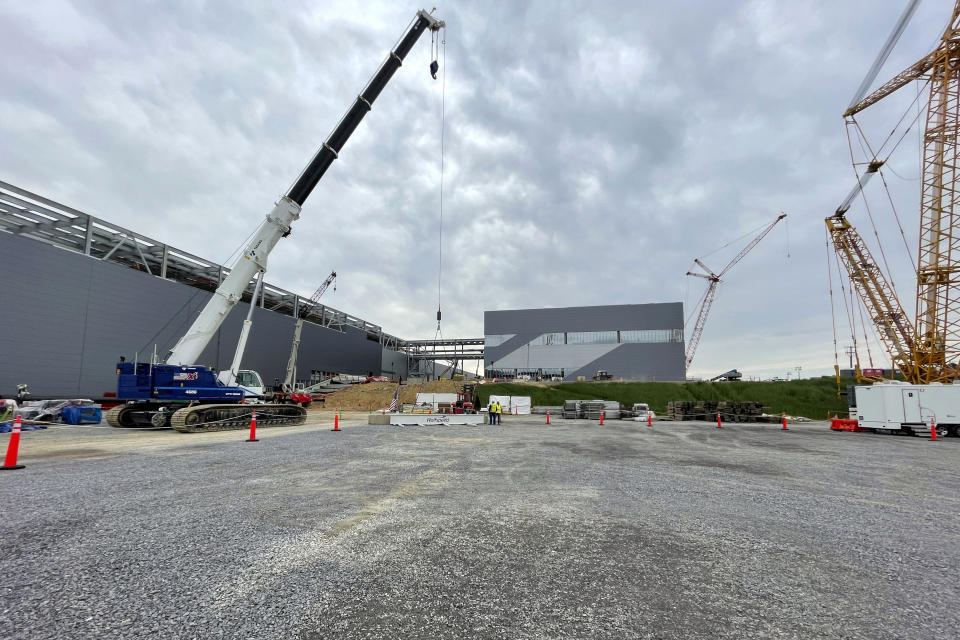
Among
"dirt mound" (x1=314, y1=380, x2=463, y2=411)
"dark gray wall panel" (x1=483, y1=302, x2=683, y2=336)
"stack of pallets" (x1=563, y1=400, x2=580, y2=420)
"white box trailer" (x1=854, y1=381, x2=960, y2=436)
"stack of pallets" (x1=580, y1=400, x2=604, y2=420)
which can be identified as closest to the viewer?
"white box trailer" (x1=854, y1=381, x2=960, y2=436)

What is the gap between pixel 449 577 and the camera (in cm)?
376

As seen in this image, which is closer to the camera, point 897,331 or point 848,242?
point 897,331

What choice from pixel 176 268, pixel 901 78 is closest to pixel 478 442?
pixel 176 268

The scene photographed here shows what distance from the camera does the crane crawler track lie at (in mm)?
15508

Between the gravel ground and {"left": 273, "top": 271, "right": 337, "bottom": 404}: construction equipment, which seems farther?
{"left": 273, "top": 271, "right": 337, "bottom": 404}: construction equipment

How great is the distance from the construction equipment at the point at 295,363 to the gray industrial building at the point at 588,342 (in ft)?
97.9

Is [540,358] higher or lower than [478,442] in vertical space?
higher

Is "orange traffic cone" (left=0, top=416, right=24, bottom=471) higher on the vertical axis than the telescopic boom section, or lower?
lower

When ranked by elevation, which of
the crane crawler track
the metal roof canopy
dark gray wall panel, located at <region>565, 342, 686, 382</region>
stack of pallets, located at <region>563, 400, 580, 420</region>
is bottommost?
stack of pallets, located at <region>563, 400, 580, 420</region>

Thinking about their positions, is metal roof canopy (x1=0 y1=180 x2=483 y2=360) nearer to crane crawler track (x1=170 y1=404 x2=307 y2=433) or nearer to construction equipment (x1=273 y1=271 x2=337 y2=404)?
construction equipment (x1=273 y1=271 x2=337 y2=404)

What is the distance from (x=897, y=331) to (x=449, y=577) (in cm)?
5007

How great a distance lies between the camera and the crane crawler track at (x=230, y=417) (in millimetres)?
15508

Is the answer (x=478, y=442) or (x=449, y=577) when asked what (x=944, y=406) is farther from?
(x=449, y=577)

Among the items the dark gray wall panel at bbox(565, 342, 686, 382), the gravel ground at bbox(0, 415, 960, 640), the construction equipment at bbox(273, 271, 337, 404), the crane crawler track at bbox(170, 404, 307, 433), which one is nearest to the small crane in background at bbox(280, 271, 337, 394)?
the construction equipment at bbox(273, 271, 337, 404)
